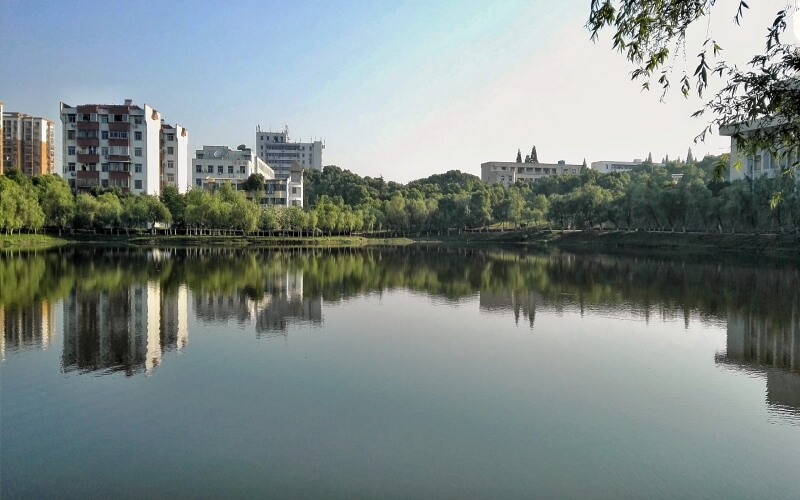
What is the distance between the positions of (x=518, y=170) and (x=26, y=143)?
9421 cm

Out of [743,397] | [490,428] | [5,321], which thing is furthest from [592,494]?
[5,321]

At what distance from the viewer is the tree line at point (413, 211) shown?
2050 inches

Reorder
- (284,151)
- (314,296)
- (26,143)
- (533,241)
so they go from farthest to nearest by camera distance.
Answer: (284,151) → (26,143) → (533,241) → (314,296)

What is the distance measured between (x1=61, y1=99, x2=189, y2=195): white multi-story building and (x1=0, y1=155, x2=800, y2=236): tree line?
387 cm

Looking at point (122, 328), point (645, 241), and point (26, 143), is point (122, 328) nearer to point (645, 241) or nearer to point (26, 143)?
point (645, 241)

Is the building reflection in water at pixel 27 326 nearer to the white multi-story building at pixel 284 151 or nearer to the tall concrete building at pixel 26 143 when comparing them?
the tall concrete building at pixel 26 143

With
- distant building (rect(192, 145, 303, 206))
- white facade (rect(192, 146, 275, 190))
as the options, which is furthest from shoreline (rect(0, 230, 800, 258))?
white facade (rect(192, 146, 275, 190))

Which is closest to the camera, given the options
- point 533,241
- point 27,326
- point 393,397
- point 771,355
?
point 393,397

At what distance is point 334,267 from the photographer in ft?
124

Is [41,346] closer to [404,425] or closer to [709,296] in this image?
[404,425]

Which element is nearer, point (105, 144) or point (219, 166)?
point (105, 144)

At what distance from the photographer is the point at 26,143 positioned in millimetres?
106688

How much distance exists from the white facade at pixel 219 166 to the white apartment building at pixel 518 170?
214 ft

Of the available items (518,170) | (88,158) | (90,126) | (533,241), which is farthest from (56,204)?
(518,170)
